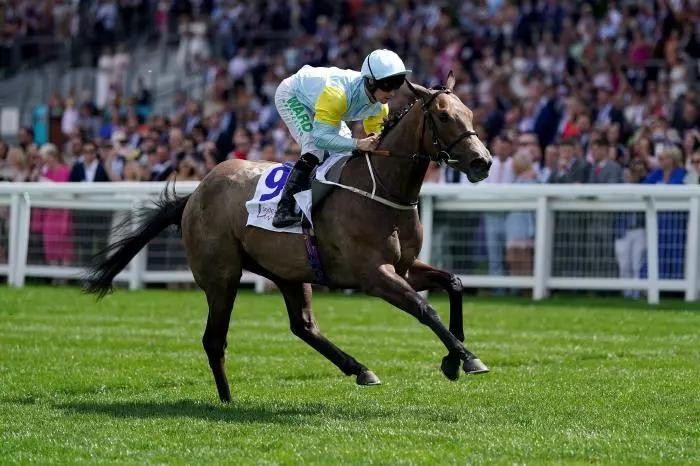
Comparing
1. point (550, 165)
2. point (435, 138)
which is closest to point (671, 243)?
point (550, 165)

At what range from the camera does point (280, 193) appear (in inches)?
345

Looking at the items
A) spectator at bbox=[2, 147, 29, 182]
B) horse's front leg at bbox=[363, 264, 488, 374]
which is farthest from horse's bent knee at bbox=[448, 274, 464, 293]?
spectator at bbox=[2, 147, 29, 182]

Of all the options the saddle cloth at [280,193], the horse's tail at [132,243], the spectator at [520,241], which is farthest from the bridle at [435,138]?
the spectator at [520,241]

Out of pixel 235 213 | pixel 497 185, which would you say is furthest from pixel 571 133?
pixel 235 213

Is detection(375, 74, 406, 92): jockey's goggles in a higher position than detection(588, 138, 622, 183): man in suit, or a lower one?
higher

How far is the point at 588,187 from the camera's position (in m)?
15.0

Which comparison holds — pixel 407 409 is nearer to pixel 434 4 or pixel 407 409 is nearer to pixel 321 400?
pixel 321 400

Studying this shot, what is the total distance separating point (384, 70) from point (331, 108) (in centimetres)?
42

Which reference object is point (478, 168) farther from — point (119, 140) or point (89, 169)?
point (119, 140)

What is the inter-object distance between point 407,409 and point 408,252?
3.35 feet

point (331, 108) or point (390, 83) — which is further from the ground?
point (390, 83)

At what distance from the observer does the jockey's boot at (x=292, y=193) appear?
8656 mm

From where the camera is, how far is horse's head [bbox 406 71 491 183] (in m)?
7.97

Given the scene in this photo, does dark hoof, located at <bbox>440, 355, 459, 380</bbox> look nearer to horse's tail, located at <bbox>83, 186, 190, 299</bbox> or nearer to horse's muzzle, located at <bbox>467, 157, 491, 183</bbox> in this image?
horse's muzzle, located at <bbox>467, 157, 491, 183</bbox>
